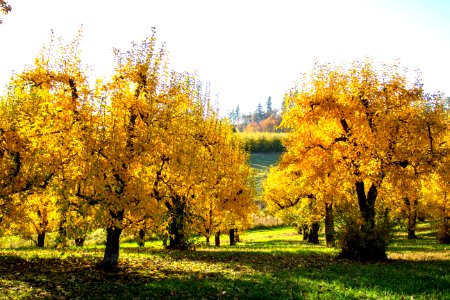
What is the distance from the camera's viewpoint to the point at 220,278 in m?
13.8

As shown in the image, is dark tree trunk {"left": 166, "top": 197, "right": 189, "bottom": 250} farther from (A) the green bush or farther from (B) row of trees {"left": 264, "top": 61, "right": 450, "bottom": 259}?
(A) the green bush

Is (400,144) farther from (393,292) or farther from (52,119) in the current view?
(52,119)

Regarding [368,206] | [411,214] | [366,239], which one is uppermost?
[368,206]

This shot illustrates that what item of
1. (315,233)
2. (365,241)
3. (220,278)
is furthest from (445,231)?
(220,278)

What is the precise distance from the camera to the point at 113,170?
13.5 m

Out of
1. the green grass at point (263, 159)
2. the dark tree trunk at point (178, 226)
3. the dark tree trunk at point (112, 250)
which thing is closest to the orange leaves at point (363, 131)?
the dark tree trunk at point (178, 226)

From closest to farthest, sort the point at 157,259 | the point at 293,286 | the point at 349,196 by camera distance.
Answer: the point at 293,286
the point at 157,259
the point at 349,196

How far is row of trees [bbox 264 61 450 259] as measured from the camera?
741 inches

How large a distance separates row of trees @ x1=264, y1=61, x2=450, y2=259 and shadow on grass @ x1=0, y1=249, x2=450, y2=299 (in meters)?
2.33

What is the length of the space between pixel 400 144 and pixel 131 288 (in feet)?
49.1

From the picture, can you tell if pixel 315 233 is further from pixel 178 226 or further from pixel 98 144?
pixel 98 144

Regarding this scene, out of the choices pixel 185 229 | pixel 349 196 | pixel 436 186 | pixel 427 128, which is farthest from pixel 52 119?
pixel 436 186

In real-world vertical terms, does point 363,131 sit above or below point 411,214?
above

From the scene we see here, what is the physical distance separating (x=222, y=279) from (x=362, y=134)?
11.5 meters
